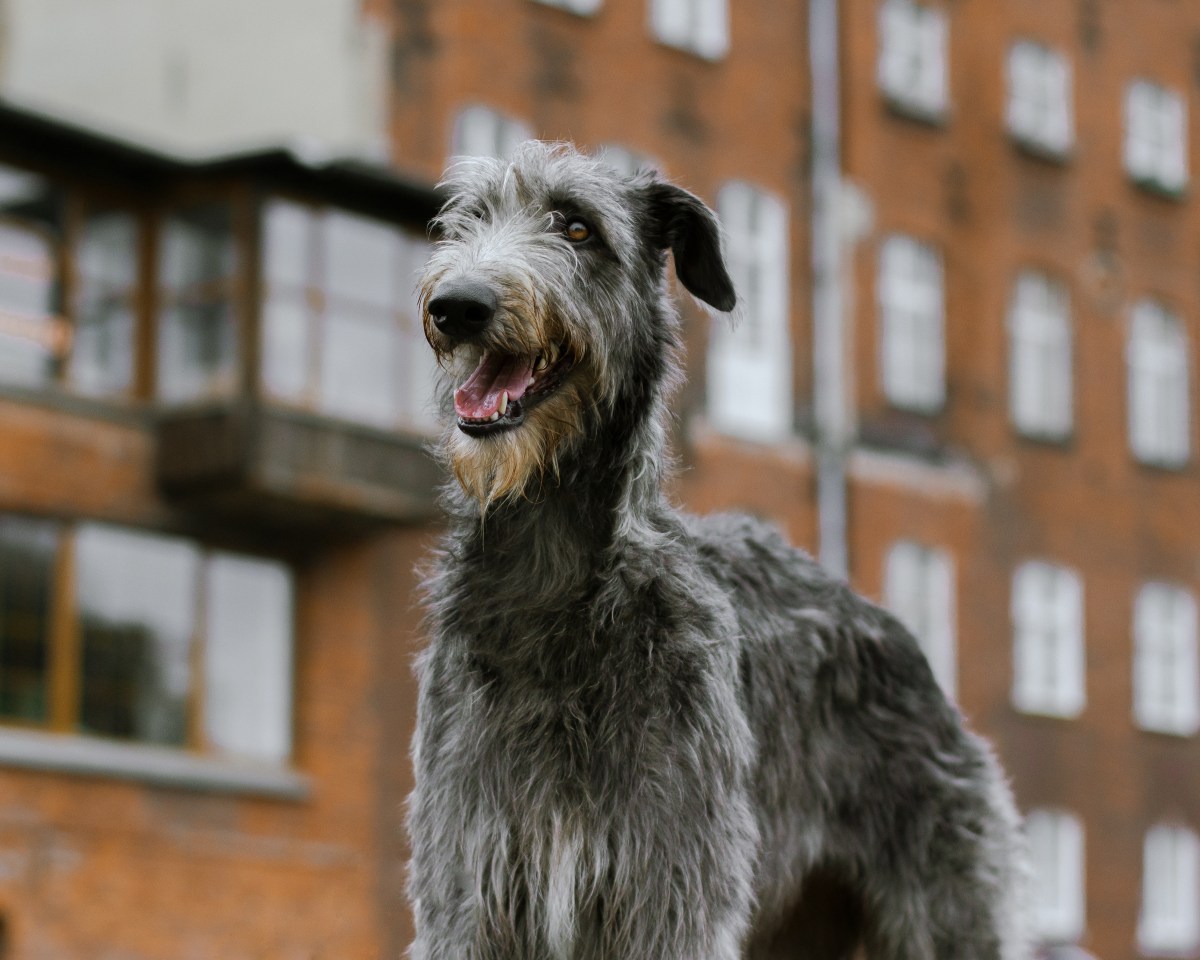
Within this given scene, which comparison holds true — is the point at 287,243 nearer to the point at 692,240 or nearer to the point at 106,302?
the point at 106,302

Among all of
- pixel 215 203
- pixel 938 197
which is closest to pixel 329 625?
pixel 215 203

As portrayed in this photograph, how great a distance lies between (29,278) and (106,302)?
1.07m

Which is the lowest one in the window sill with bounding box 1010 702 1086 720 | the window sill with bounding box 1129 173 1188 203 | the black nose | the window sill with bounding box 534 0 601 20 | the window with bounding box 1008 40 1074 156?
the black nose

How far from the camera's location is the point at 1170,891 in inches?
1453

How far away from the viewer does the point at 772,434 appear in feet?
103

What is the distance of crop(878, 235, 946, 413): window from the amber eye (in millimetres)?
28217

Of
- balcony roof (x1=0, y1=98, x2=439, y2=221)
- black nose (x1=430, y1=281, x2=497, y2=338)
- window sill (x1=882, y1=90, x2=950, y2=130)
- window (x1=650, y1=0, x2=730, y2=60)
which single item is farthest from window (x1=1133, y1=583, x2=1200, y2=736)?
black nose (x1=430, y1=281, x2=497, y2=338)

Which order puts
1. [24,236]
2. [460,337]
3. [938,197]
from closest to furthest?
[460,337] < [24,236] < [938,197]

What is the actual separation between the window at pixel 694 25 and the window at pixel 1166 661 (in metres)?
12.4

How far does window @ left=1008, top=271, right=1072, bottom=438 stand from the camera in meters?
35.6

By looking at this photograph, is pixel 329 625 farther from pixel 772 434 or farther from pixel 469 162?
pixel 469 162

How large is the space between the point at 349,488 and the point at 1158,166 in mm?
20062

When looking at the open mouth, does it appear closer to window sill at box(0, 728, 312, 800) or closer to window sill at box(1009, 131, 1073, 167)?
window sill at box(0, 728, 312, 800)

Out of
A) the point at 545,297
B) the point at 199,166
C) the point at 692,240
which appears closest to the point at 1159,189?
the point at 199,166
